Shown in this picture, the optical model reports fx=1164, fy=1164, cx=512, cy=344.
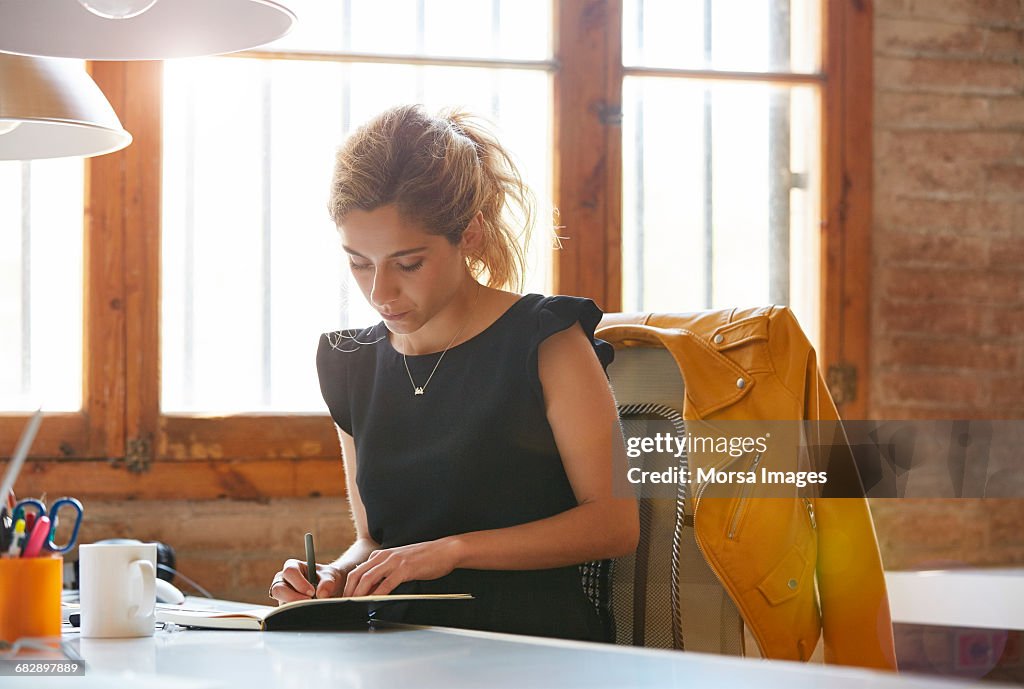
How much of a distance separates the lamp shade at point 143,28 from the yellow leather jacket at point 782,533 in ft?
2.57

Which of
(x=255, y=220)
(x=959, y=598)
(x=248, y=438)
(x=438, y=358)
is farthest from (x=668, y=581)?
(x=255, y=220)

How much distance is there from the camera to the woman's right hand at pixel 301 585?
143 centimetres

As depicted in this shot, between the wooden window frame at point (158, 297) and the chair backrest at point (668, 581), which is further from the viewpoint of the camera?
the wooden window frame at point (158, 297)

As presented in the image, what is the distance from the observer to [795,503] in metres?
1.69

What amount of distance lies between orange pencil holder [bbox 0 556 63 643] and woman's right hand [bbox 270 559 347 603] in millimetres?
305

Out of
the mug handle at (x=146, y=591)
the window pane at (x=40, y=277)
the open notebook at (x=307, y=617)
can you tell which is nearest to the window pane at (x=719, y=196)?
the window pane at (x=40, y=277)

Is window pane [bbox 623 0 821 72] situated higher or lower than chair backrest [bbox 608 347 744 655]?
higher

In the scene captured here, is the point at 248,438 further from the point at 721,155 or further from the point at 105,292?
the point at 721,155

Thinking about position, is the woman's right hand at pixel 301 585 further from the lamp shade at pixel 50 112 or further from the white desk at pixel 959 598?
the white desk at pixel 959 598

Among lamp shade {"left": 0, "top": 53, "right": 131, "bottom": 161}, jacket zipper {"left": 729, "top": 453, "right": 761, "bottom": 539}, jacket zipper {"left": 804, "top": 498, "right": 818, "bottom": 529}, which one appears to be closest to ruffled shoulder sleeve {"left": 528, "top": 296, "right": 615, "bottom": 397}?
jacket zipper {"left": 729, "top": 453, "right": 761, "bottom": 539}

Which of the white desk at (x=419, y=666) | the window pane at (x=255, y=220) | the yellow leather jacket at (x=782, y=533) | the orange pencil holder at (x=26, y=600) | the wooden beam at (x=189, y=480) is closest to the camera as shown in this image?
the white desk at (x=419, y=666)

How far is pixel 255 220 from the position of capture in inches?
105

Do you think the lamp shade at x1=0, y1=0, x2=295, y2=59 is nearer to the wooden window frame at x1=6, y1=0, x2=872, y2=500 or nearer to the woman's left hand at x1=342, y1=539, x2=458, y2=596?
the woman's left hand at x1=342, y1=539, x2=458, y2=596

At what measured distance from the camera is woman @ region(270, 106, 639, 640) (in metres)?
1.55
